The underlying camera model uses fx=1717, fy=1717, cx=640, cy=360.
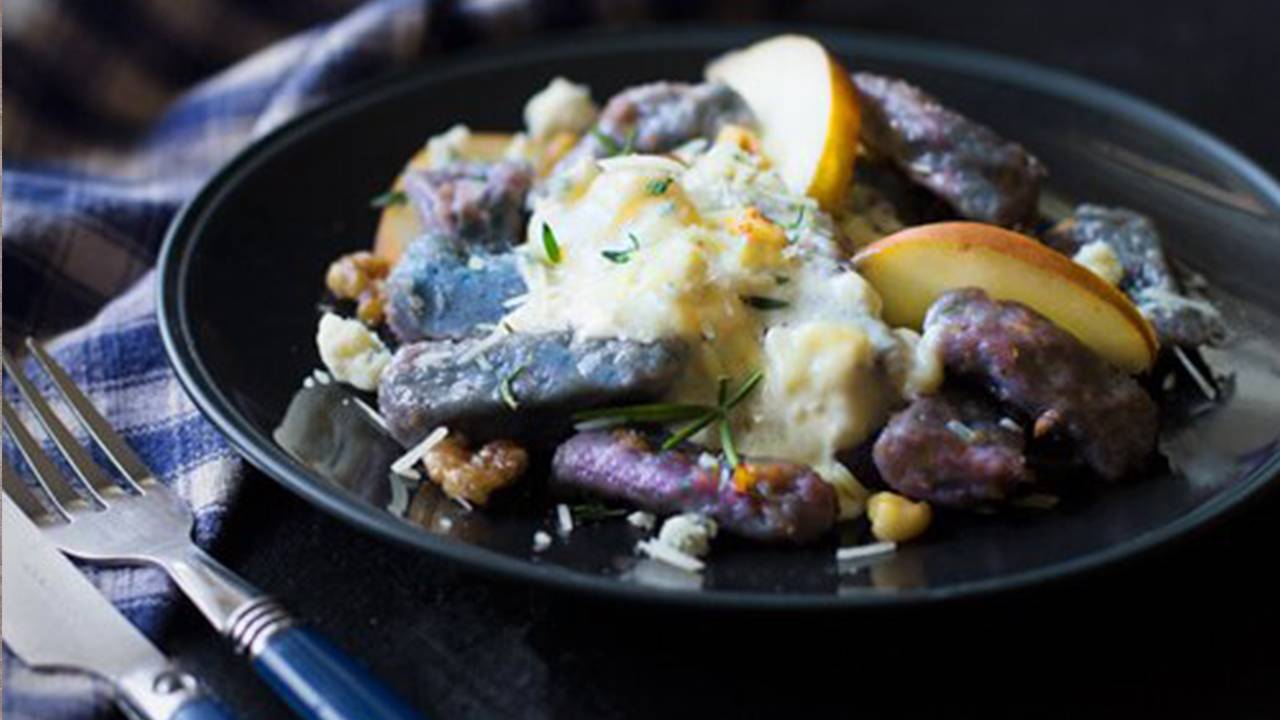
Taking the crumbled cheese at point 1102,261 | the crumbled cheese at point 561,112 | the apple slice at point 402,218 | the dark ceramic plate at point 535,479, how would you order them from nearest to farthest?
the dark ceramic plate at point 535,479
the crumbled cheese at point 1102,261
the apple slice at point 402,218
the crumbled cheese at point 561,112

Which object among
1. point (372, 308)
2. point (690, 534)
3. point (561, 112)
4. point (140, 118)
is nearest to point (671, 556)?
point (690, 534)

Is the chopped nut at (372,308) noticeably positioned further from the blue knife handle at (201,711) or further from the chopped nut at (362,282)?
the blue knife handle at (201,711)

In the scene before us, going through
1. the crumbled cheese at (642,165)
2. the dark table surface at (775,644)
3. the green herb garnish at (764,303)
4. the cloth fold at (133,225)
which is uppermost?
the crumbled cheese at (642,165)

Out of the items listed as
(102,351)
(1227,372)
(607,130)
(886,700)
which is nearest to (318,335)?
(102,351)

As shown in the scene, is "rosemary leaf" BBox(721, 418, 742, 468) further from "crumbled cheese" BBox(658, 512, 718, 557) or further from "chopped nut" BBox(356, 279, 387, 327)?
"chopped nut" BBox(356, 279, 387, 327)

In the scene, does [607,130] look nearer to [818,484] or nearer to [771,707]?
[818,484]

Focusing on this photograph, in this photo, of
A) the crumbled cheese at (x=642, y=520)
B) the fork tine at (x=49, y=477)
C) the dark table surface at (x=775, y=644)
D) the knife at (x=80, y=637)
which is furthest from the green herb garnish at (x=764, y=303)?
the fork tine at (x=49, y=477)

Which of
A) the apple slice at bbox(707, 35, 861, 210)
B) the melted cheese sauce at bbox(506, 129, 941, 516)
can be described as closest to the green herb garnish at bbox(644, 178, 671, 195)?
the melted cheese sauce at bbox(506, 129, 941, 516)
